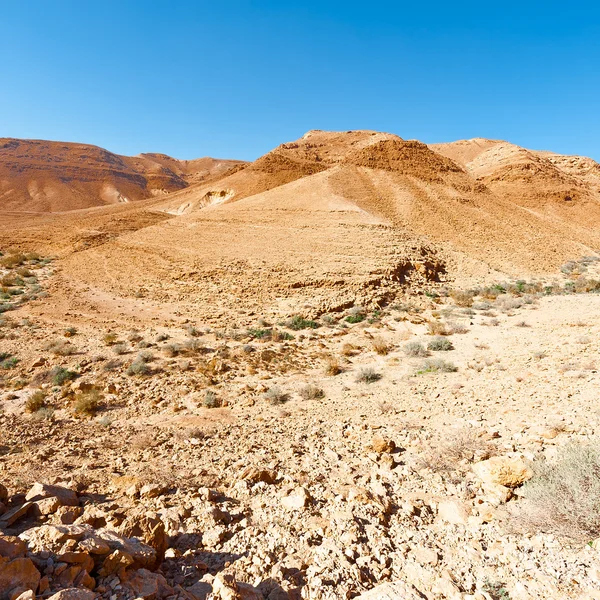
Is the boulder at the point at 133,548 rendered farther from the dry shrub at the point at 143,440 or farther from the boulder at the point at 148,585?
the dry shrub at the point at 143,440

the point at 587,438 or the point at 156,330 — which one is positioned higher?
the point at 587,438

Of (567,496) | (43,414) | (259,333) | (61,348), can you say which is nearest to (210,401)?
(43,414)

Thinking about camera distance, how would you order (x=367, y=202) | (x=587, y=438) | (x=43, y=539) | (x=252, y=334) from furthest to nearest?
(x=367, y=202) → (x=252, y=334) → (x=587, y=438) → (x=43, y=539)

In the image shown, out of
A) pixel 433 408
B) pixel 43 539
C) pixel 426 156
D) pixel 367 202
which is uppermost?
pixel 426 156

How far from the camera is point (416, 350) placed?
8.41m

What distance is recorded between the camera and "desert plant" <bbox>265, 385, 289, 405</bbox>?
21.1 ft

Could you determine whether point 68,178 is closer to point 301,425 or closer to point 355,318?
point 355,318

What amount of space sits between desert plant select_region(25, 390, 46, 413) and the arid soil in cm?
5

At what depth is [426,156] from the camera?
2809 cm

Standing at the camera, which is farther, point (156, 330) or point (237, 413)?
point (156, 330)

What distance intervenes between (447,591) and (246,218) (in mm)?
19770

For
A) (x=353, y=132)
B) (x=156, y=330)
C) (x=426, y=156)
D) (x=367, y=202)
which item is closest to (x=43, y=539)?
(x=156, y=330)

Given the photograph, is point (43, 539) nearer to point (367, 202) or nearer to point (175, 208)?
point (367, 202)

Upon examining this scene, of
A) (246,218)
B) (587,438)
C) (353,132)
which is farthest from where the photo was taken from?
(353,132)
